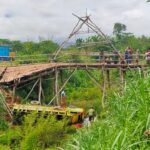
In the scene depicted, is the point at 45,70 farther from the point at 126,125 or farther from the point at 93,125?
the point at 126,125

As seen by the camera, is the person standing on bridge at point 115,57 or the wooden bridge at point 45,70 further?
the person standing on bridge at point 115,57

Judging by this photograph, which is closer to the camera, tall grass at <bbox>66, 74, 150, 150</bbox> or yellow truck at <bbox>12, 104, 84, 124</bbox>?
tall grass at <bbox>66, 74, 150, 150</bbox>

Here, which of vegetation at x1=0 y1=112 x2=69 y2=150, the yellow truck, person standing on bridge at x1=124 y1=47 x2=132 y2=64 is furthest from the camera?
person standing on bridge at x1=124 y1=47 x2=132 y2=64

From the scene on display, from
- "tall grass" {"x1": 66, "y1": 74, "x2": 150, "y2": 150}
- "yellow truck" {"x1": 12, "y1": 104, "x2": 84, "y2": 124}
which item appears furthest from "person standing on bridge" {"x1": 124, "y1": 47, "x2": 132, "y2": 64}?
"tall grass" {"x1": 66, "y1": 74, "x2": 150, "y2": 150}

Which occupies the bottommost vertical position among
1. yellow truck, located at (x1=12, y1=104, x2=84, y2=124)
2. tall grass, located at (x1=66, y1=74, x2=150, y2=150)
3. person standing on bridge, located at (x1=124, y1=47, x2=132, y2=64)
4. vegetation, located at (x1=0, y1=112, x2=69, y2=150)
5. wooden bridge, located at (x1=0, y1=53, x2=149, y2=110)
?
vegetation, located at (x1=0, y1=112, x2=69, y2=150)

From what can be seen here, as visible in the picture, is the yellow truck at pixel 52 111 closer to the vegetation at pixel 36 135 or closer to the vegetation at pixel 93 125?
the vegetation at pixel 93 125

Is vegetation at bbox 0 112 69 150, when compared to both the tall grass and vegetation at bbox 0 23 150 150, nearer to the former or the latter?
vegetation at bbox 0 23 150 150

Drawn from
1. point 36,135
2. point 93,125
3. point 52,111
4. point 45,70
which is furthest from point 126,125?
point 45,70

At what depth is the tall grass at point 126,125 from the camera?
18.5 feet

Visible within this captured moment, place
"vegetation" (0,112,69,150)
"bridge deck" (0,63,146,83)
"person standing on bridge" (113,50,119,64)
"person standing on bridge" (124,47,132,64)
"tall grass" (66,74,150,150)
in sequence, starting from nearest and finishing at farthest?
1. "tall grass" (66,74,150,150)
2. "vegetation" (0,112,69,150)
3. "bridge deck" (0,63,146,83)
4. "person standing on bridge" (124,47,132,64)
5. "person standing on bridge" (113,50,119,64)

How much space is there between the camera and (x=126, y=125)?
6164mm

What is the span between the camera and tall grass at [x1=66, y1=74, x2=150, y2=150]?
5645 millimetres

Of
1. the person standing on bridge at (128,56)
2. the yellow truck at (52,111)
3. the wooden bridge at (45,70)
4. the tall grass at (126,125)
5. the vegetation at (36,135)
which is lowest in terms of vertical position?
the vegetation at (36,135)

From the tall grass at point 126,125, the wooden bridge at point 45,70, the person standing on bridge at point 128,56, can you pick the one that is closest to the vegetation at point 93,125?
the tall grass at point 126,125
